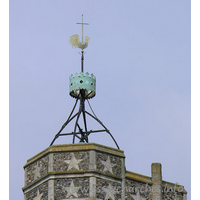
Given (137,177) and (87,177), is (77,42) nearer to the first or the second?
(137,177)

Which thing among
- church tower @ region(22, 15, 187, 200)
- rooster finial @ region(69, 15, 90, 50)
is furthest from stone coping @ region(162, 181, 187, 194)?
rooster finial @ region(69, 15, 90, 50)

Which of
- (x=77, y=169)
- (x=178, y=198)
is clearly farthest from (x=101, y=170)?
(x=178, y=198)

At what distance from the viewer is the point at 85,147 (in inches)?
1831

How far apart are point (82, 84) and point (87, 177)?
4.83m

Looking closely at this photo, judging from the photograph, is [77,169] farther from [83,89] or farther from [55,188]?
[83,89]

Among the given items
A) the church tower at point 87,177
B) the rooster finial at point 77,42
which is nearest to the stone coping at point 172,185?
the church tower at point 87,177

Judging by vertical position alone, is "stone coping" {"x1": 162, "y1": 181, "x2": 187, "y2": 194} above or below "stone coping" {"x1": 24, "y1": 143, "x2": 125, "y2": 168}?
below

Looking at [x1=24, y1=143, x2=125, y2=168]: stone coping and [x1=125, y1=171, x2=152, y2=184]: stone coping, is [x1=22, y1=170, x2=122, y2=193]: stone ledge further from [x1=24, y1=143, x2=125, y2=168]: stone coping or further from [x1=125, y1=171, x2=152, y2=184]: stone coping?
[x1=24, y1=143, x2=125, y2=168]: stone coping

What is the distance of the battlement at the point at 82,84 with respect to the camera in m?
49.1

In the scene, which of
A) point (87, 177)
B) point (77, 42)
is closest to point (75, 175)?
point (87, 177)

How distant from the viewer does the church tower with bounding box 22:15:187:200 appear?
151ft

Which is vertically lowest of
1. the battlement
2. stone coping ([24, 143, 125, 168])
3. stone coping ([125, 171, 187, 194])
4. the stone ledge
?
the stone ledge

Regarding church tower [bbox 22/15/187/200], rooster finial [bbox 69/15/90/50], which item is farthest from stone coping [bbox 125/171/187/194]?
rooster finial [bbox 69/15/90/50]

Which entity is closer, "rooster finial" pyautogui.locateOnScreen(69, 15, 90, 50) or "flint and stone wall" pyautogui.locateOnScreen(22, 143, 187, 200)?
"flint and stone wall" pyautogui.locateOnScreen(22, 143, 187, 200)
